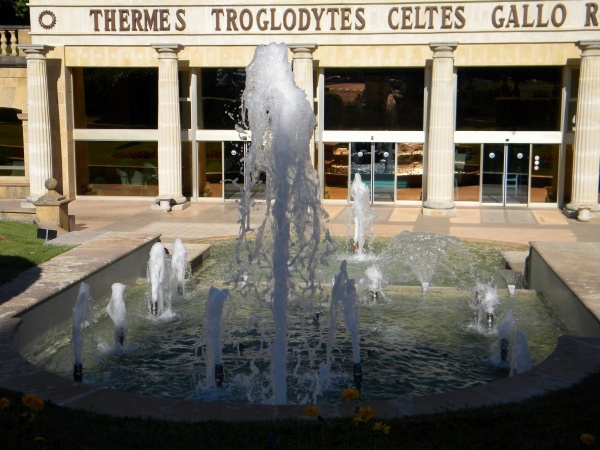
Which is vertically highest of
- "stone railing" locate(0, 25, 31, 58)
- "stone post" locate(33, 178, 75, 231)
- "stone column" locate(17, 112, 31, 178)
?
"stone railing" locate(0, 25, 31, 58)

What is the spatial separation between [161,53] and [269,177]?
17.5m

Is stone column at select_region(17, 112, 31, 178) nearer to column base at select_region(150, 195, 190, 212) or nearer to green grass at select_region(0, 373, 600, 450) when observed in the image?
column base at select_region(150, 195, 190, 212)

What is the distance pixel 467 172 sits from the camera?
27.7 metres

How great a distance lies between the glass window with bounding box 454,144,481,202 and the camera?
2753 centimetres

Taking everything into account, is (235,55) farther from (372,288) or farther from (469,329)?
(469,329)

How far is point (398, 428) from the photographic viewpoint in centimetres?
681

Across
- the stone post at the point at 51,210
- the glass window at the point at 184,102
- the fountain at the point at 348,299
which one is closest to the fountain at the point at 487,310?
the fountain at the point at 348,299

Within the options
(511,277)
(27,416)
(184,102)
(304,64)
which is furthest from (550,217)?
(27,416)

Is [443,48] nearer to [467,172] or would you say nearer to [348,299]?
[467,172]

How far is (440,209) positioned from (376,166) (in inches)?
134

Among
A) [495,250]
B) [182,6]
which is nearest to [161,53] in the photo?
[182,6]

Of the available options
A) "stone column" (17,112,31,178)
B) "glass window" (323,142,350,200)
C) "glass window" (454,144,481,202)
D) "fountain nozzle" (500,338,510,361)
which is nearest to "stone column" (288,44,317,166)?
"glass window" (323,142,350,200)

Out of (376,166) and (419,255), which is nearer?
(419,255)

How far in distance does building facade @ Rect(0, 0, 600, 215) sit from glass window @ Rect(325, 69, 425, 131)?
47 millimetres
